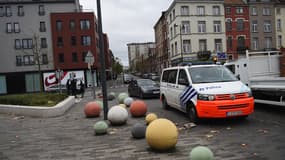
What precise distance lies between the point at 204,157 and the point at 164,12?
6135cm

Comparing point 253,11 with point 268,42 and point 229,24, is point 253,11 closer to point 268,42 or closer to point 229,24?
point 229,24

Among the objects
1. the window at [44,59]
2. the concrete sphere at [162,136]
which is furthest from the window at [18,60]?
the concrete sphere at [162,136]

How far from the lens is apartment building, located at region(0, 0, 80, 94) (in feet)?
158

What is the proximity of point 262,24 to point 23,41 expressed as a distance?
150 feet

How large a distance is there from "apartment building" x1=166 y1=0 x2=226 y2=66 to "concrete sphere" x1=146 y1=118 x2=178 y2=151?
1772 inches

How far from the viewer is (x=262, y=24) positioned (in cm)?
5441

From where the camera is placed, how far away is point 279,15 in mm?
56125

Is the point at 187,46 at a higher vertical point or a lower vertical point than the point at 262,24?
lower

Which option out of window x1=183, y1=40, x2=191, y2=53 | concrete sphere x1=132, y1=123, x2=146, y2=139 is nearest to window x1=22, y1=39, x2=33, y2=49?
window x1=183, y1=40, x2=191, y2=53

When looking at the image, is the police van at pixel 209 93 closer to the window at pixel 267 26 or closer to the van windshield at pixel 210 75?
the van windshield at pixel 210 75

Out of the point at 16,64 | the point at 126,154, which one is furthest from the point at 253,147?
the point at 16,64

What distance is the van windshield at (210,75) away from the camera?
9180mm

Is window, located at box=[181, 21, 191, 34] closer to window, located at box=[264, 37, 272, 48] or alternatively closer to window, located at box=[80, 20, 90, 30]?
window, located at box=[264, 37, 272, 48]

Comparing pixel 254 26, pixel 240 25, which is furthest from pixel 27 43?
pixel 254 26
